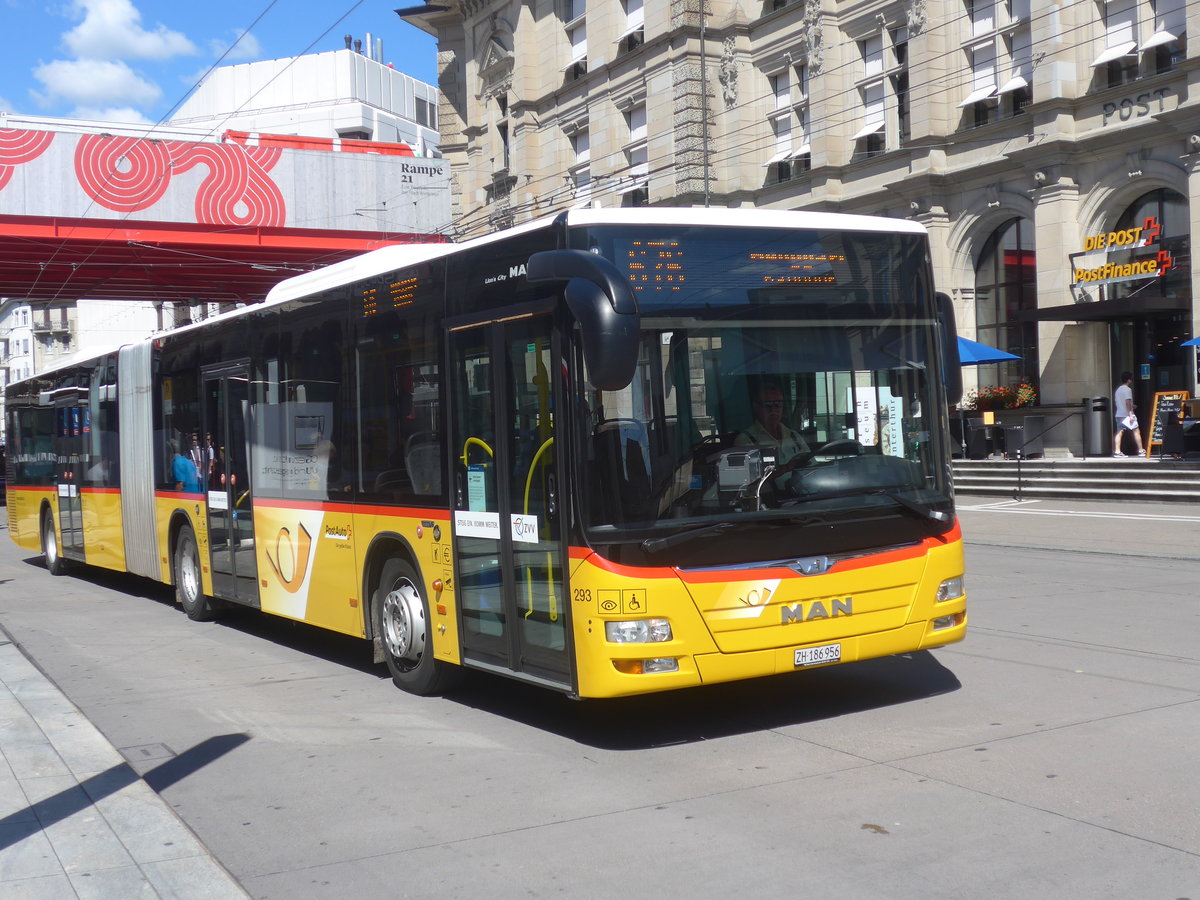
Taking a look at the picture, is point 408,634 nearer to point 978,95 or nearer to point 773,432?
point 773,432

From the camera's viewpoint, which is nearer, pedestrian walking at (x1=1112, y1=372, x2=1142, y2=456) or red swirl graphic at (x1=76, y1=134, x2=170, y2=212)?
pedestrian walking at (x1=1112, y1=372, x2=1142, y2=456)

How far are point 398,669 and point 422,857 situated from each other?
362cm

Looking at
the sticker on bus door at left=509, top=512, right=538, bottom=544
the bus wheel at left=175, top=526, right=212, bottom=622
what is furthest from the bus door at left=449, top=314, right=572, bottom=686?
the bus wheel at left=175, top=526, right=212, bottom=622

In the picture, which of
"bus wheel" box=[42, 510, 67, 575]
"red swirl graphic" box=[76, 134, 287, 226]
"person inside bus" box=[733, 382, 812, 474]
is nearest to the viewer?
"person inside bus" box=[733, 382, 812, 474]

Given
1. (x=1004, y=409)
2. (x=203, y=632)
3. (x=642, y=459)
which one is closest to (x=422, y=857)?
(x=642, y=459)

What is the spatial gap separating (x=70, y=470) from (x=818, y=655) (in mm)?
13023

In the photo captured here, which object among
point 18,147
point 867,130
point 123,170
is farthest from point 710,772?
point 18,147

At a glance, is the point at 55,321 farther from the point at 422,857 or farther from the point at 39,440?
the point at 422,857

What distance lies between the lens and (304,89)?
90.6m

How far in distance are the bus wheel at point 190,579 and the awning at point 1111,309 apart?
1941 cm

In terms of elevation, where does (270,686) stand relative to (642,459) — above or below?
below

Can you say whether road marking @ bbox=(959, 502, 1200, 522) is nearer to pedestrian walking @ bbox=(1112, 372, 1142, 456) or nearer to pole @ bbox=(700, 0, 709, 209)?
pedestrian walking @ bbox=(1112, 372, 1142, 456)

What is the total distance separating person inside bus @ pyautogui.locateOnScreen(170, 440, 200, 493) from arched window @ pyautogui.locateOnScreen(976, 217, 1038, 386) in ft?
69.5

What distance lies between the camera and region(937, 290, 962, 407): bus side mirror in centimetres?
771
